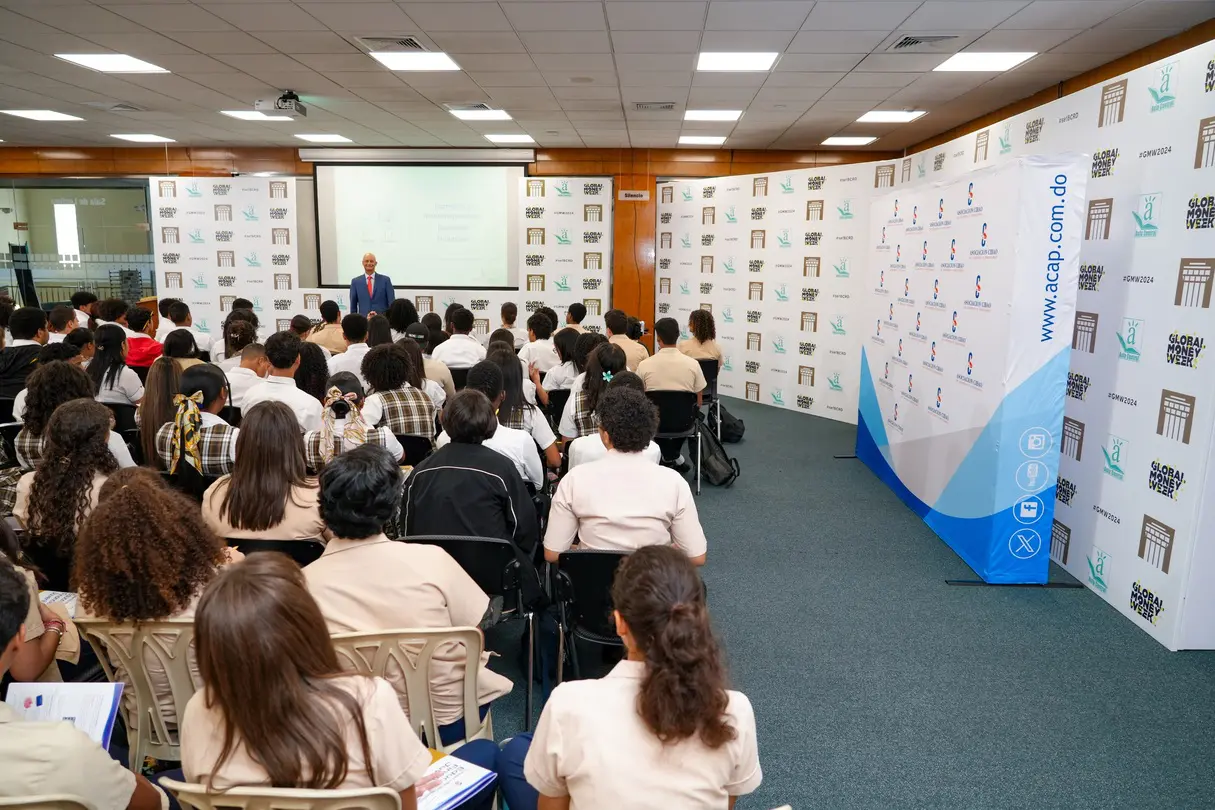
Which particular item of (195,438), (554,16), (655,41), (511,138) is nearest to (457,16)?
(554,16)

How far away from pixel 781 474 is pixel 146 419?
4805 mm

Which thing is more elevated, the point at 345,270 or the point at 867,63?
the point at 867,63

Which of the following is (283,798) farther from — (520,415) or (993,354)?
(993,354)

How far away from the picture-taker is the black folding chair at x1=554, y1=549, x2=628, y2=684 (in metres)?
2.71

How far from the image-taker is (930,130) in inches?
382

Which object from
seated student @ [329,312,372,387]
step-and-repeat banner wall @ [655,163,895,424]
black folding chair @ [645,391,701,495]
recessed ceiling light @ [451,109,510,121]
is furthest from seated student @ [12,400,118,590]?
step-and-repeat banner wall @ [655,163,895,424]

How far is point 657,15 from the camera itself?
5.05 meters

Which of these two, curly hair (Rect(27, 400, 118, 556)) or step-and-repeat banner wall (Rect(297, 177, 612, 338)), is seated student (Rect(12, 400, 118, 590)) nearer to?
curly hair (Rect(27, 400, 118, 556))

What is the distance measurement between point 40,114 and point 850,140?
10048mm

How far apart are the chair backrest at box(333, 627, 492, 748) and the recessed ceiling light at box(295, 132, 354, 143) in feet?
32.0

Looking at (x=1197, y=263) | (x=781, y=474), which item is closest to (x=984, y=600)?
(x=1197, y=263)

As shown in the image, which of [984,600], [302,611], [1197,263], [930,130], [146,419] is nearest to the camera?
[302,611]

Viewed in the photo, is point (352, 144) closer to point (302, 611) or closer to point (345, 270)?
point (345, 270)

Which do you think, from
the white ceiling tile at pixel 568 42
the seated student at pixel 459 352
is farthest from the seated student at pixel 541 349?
the white ceiling tile at pixel 568 42
